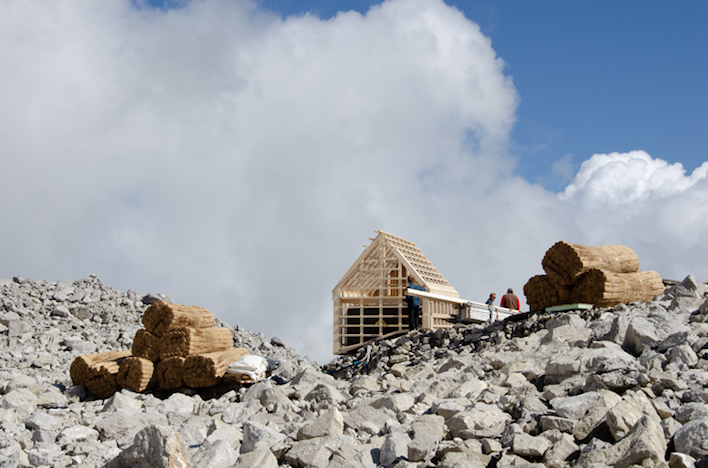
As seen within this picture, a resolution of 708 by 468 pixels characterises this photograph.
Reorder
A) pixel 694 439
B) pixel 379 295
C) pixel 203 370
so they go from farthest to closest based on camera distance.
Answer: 1. pixel 379 295
2. pixel 203 370
3. pixel 694 439

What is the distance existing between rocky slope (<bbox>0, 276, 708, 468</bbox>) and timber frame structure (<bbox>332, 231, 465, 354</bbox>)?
14.3ft

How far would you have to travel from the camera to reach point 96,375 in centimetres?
1270

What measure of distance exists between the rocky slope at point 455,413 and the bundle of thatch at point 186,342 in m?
0.83

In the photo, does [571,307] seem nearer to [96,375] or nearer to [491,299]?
[491,299]

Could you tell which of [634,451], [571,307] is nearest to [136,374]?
[634,451]

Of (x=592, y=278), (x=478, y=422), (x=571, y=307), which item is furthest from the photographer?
(x=592, y=278)

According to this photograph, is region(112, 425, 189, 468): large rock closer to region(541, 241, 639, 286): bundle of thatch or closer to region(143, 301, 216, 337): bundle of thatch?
region(143, 301, 216, 337): bundle of thatch

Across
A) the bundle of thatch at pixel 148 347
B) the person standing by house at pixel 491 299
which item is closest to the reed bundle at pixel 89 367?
the bundle of thatch at pixel 148 347

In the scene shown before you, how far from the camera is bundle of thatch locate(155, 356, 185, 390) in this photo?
1234 cm

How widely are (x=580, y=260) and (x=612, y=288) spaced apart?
0.96 meters

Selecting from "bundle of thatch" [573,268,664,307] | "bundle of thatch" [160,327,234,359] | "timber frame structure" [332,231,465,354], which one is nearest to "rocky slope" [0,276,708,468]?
"bundle of thatch" [160,327,234,359]

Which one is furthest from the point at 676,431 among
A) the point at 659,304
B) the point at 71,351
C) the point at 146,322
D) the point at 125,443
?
the point at 71,351

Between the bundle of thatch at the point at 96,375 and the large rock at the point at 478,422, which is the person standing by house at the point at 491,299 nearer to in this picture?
the bundle of thatch at the point at 96,375

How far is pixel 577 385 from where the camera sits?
25.1ft
